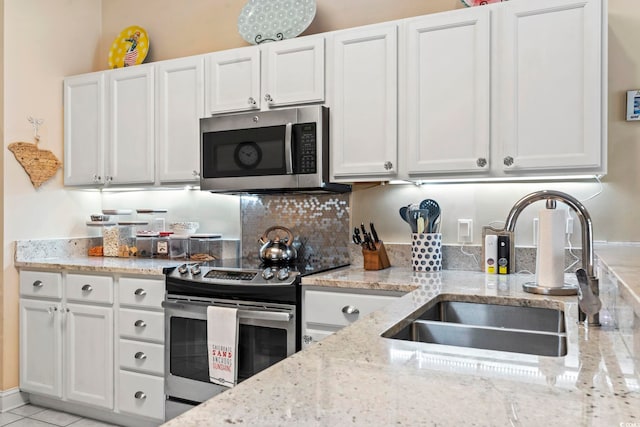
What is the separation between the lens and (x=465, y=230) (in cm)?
264

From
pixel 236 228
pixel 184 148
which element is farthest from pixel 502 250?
pixel 184 148

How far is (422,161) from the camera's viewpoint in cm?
240

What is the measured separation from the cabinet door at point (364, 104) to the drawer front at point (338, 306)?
0.64 m

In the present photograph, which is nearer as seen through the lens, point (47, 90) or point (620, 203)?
point (620, 203)

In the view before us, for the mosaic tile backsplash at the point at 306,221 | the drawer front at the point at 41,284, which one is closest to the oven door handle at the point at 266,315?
the mosaic tile backsplash at the point at 306,221

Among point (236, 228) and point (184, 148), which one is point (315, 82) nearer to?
point (184, 148)

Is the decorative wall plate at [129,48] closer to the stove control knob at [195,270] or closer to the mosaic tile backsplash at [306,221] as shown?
the mosaic tile backsplash at [306,221]

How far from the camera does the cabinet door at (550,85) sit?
2096 mm

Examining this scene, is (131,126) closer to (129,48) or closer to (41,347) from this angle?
(129,48)

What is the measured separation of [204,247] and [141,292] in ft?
2.18

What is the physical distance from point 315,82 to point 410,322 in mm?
1652

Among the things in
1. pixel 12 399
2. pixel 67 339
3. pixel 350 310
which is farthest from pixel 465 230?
pixel 12 399

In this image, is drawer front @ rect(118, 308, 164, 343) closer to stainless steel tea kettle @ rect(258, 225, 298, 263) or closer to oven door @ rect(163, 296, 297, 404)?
oven door @ rect(163, 296, 297, 404)

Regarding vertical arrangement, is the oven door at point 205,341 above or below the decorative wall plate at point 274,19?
below
